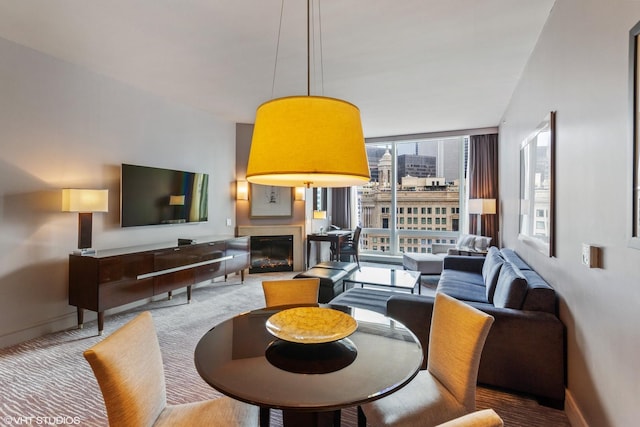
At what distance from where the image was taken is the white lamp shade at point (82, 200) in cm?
310

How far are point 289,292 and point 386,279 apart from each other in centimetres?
199

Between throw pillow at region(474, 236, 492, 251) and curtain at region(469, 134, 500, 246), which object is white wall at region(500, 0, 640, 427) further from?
curtain at region(469, 134, 500, 246)

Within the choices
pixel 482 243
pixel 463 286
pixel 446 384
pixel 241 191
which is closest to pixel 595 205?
pixel 446 384

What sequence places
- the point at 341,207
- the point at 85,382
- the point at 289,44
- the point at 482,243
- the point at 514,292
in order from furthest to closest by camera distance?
the point at 341,207 → the point at 482,243 → the point at 289,44 → the point at 85,382 → the point at 514,292

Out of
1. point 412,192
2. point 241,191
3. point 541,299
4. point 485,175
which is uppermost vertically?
point 485,175

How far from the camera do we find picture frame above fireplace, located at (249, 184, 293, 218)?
5.90 meters

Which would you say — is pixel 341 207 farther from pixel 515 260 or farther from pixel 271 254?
pixel 515 260

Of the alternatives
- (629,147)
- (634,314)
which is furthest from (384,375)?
(629,147)

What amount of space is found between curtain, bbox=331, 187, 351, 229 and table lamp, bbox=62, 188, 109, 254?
17.2ft

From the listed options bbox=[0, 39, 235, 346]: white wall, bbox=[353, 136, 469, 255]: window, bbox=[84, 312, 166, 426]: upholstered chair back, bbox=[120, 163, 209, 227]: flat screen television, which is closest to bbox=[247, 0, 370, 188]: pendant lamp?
bbox=[84, 312, 166, 426]: upholstered chair back

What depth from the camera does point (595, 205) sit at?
A: 163cm

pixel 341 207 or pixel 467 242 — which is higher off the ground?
pixel 341 207

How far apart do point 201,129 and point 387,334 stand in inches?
179

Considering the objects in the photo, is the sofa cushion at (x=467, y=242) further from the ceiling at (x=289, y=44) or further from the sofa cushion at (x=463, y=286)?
the ceiling at (x=289, y=44)
